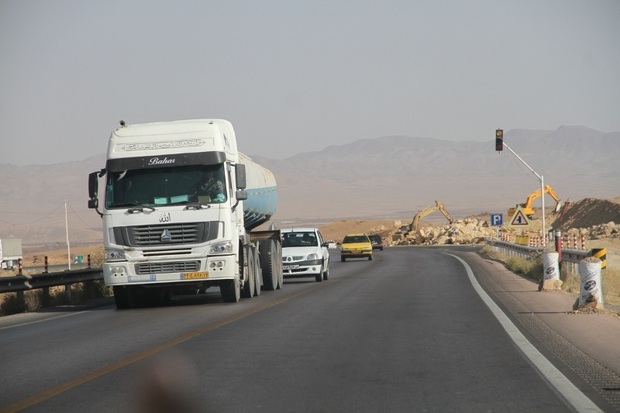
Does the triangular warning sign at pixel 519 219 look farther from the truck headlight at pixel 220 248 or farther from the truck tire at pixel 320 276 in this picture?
the truck headlight at pixel 220 248

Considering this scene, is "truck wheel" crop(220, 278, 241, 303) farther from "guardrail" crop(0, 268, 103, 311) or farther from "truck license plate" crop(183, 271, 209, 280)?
"guardrail" crop(0, 268, 103, 311)

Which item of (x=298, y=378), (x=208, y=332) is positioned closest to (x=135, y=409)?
(x=298, y=378)

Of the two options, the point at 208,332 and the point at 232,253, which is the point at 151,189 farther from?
the point at 208,332

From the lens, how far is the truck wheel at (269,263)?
2819 centimetres

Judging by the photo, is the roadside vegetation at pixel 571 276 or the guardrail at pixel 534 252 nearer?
the roadside vegetation at pixel 571 276

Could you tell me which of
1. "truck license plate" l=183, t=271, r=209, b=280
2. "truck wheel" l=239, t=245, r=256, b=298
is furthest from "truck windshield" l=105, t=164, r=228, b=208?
"truck wheel" l=239, t=245, r=256, b=298

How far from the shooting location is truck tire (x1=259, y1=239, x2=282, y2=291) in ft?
92.5

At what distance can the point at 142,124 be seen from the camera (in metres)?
22.7

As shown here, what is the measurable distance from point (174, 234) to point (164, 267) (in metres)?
0.70

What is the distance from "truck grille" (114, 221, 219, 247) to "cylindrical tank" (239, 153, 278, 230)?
4208 millimetres

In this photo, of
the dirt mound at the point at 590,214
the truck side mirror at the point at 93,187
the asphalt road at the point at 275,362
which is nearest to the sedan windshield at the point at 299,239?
the asphalt road at the point at 275,362

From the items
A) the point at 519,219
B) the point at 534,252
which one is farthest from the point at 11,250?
the point at 534,252

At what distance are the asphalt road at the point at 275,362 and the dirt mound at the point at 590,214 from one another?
98.0m

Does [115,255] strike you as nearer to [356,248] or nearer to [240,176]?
[240,176]
